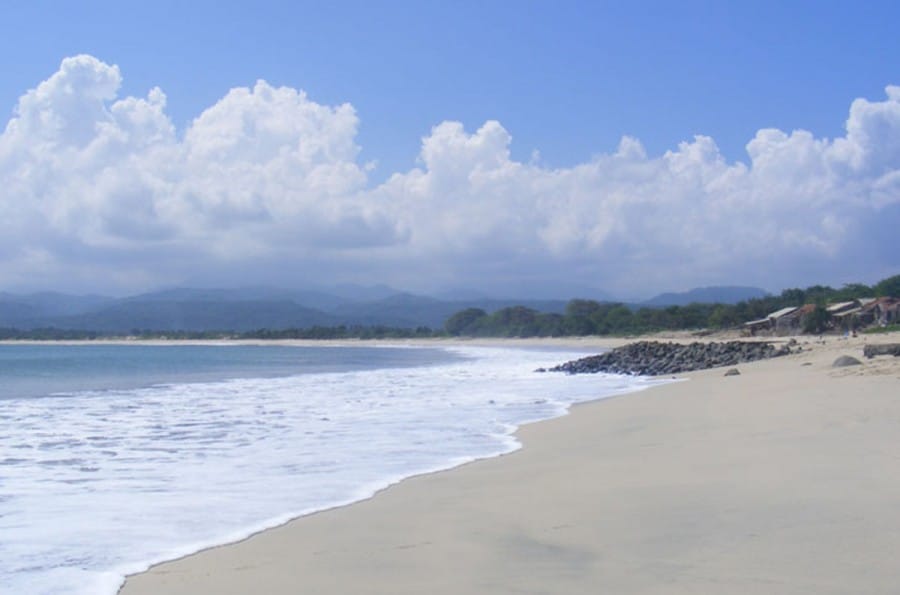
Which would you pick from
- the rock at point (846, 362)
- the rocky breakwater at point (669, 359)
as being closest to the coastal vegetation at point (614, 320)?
the rocky breakwater at point (669, 359)

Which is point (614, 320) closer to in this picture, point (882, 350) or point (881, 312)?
point (881, 312)

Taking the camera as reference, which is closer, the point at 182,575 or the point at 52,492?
the point at 182,575

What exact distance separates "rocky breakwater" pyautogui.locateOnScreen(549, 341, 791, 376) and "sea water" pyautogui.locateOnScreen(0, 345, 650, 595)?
8.75 meters

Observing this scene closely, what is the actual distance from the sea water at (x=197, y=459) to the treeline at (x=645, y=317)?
56.8m

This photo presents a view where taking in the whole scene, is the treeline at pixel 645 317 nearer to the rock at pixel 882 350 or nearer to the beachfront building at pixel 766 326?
the beachfront building at pixel 766 326

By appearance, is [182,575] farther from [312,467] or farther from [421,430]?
[421,430]

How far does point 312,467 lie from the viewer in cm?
1049

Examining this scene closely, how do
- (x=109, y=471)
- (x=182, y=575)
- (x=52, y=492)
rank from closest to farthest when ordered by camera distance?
(x=182, y=575), (x=52, y=492), (x=109, y=471)

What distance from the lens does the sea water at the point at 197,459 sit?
6660 mm

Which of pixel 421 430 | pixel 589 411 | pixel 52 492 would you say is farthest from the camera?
pixel 589 411

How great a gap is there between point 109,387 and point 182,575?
26815 millimetres

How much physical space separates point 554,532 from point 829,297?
77888 mm

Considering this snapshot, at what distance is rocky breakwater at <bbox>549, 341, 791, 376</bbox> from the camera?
33094mm

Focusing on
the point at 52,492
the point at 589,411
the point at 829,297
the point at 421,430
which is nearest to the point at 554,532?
the point at 52,492
